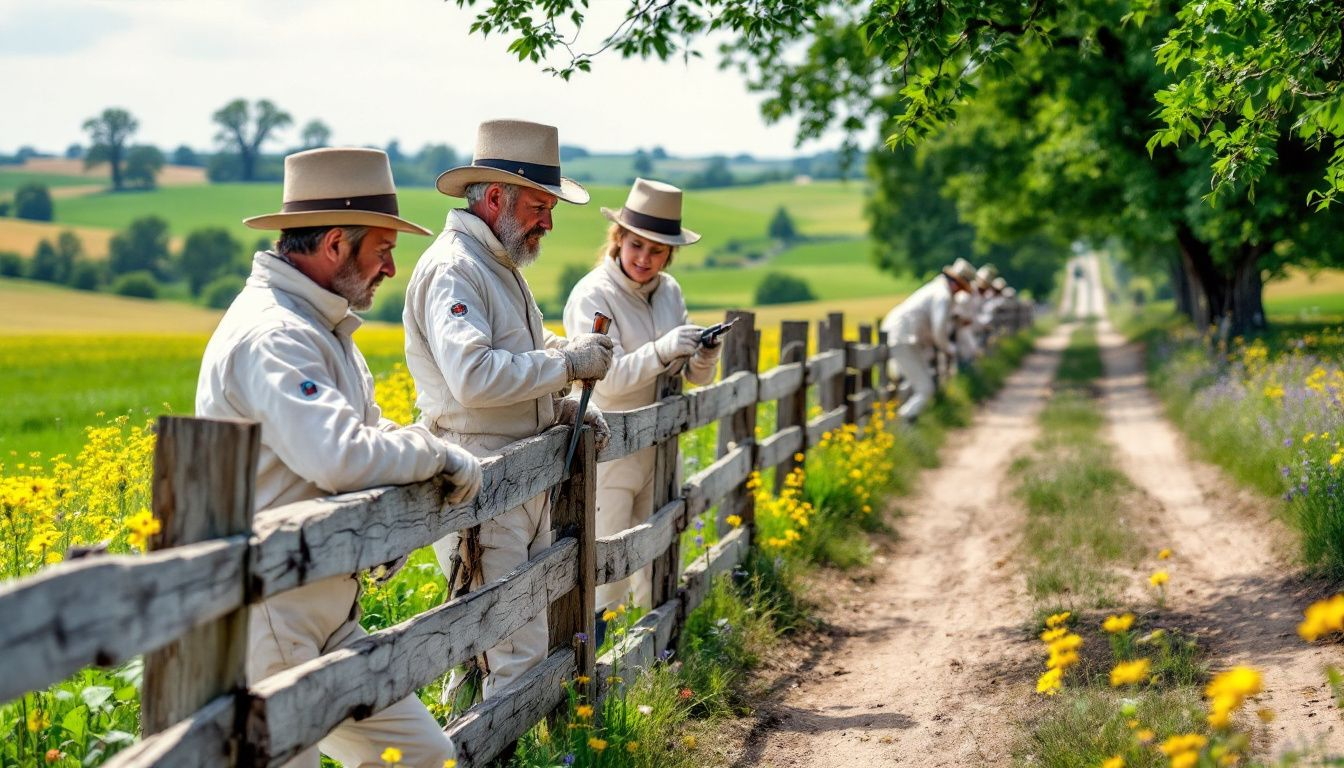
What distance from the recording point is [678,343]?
5.71 meters

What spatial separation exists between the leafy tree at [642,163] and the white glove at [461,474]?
384 feet

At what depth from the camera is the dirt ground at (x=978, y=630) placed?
16.8 feet

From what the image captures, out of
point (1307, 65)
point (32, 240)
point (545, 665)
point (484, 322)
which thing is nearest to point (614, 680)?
point (545, 665)

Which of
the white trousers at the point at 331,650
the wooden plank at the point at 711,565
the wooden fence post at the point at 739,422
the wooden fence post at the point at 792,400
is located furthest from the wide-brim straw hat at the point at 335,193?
the wooden fence post at the point at 792,400

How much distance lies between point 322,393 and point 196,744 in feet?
3.07

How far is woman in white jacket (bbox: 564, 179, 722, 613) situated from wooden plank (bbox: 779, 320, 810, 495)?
2.68 meters

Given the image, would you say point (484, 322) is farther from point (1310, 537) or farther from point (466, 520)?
point (1310, 537)

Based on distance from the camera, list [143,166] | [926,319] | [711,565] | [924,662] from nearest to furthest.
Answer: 1. [924,662]
2. [711,565]
3. [926,319]
4. [143,166]

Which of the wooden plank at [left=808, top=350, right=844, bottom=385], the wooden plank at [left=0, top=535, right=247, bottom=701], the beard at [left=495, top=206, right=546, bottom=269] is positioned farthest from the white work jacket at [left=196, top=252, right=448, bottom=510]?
the wooden plank at [left=808, top=350, right=844, bottom=385]

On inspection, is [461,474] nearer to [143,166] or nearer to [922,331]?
[922,331]

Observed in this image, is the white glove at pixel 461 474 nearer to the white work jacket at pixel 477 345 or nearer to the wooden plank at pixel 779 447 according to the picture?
the white work jacket at pixel 477 345

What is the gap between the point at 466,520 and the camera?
380 centimetres

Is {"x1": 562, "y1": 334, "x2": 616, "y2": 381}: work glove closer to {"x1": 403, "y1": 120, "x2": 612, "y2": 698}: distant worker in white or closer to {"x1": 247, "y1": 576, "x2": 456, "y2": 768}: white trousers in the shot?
{"x1": 403, "y1": 120, "x2": 612, "y2": 698}: distant worker in white

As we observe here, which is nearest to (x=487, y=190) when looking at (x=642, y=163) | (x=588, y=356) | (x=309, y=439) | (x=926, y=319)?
(x=588, y=356)
